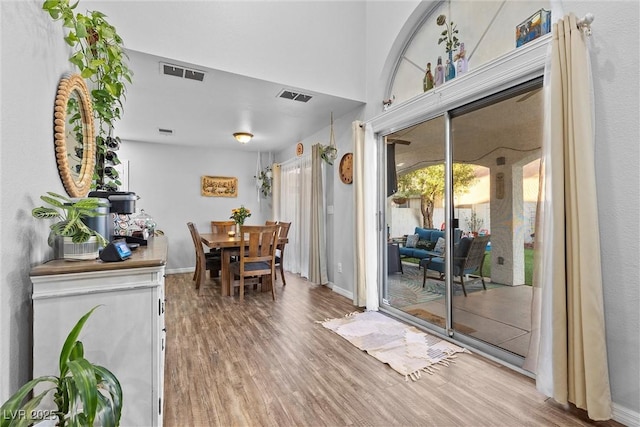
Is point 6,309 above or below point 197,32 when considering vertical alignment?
below

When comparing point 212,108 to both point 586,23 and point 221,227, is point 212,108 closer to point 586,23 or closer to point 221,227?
point 221,227

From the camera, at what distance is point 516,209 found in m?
2.28

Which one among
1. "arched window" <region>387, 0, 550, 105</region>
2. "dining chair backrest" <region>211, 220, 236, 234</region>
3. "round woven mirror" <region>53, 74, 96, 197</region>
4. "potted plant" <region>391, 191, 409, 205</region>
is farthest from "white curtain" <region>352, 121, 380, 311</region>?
"dining chair backrest" <region>211, 220, 236, 234</region>

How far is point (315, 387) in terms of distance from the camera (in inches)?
77.1

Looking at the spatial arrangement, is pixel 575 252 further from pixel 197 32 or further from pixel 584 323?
pixel 197 32

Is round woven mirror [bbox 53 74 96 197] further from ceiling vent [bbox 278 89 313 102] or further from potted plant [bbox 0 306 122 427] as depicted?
ceiling vent [bbox 278 89 313 102]

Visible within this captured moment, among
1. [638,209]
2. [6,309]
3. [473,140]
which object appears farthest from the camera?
[473,140]

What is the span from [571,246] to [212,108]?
12.9 feet

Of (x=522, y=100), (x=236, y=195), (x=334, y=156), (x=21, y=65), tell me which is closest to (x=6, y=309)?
(x=21, y=65)

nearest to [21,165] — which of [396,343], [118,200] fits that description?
[118,200]

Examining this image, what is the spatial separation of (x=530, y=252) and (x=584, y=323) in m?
0.62

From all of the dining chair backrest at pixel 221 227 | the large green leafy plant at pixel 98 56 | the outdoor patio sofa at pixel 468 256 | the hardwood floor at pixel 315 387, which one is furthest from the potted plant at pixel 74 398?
the dining chair backrest at pixel 221 227

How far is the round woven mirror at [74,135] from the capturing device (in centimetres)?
153

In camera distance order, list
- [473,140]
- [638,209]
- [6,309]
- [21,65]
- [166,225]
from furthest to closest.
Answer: [166,225] → [473,140] → [638,209] → [21,65] → [6,309]
